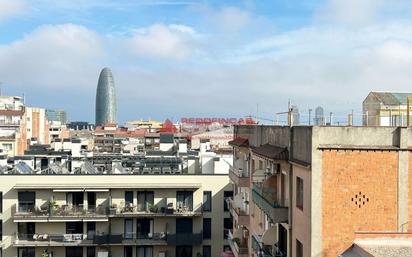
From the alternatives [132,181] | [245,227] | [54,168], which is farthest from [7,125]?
[245,227]

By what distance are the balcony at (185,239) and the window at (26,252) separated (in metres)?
12.4

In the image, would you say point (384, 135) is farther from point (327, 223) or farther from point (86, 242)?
point (86, 242)

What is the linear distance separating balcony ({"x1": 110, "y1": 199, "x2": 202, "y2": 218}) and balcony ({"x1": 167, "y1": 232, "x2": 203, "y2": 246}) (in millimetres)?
1801

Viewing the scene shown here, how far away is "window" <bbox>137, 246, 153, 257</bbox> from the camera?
157 feet

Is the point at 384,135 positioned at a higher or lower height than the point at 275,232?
higher

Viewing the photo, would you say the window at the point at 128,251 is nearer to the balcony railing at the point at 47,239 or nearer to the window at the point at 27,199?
the balcony railing at the point at 47,239

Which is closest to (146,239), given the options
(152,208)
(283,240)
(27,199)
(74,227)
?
(152,208)

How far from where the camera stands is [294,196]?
61.7 feet

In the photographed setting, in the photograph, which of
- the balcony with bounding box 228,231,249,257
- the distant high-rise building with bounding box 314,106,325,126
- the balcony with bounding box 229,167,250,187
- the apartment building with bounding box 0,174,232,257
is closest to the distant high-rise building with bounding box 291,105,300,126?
the distant high-rise building with bounding box 314,106,325,126

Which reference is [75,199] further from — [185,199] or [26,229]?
[185,199]

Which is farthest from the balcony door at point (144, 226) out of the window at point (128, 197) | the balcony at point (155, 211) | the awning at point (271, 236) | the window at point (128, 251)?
the awning at point (271, 236)

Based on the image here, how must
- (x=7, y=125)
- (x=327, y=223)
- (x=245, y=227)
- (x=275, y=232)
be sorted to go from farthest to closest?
1. (x=7, y=125)
2. (x=245, y=227)
3. (x=275, y=232)
4. (x=327, y=223)

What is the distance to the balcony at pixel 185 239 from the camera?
4700 centimetres

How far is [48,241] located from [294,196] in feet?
109
